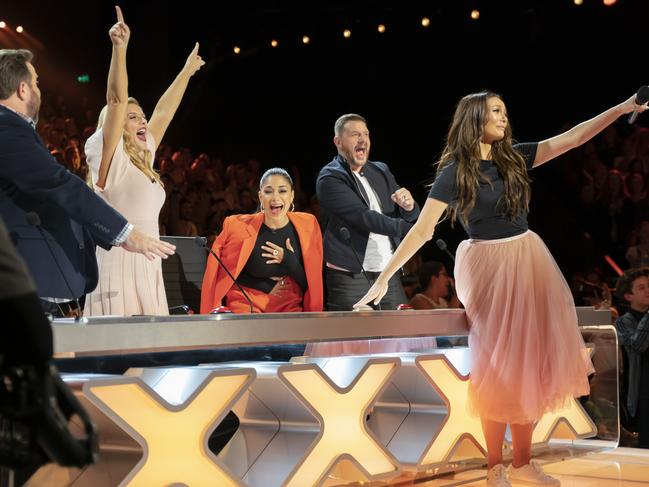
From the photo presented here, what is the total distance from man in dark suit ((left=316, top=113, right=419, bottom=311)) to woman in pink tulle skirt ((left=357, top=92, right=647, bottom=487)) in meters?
0.50

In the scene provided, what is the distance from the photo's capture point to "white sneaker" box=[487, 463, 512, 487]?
3182 mm

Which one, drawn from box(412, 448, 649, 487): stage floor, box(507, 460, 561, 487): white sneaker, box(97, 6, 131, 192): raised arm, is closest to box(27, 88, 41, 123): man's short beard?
box(97, 6, 131, 192): raised arm

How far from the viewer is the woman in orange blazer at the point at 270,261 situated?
157 inches

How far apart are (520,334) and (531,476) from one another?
0.49 meters

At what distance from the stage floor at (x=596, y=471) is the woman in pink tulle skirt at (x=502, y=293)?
8.8 inches

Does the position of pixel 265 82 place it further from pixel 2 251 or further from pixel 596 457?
pixel 2 251

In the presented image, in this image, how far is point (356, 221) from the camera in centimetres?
383

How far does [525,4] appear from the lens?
27.3 ft

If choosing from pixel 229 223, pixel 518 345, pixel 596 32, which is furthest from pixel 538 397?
pixel 596 32

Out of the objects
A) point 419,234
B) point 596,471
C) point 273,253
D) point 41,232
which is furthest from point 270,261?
point 41,232

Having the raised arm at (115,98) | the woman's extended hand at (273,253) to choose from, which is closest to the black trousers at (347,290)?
the woman's extended hand at (273,253)

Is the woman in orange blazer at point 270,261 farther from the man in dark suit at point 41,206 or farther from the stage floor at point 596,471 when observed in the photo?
the man in dark suit at point 41,206

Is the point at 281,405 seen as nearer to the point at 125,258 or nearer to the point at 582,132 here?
the point at 125,258

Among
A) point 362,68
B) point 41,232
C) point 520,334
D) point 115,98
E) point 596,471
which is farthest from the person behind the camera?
point 362,68
